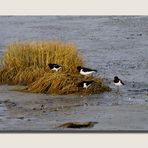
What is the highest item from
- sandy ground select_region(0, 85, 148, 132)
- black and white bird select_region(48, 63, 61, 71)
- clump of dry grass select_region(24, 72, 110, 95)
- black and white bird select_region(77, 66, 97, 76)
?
black and white bird select_region(48, 63, 61, 71)

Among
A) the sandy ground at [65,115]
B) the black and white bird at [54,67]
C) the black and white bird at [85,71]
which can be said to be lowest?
the sandy ground at [65,115]

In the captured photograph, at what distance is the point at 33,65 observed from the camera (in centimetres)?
554

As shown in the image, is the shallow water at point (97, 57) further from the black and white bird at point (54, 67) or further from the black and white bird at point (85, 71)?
the black and white bird at point (54, 67)

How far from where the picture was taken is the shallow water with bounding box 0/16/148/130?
5.51m

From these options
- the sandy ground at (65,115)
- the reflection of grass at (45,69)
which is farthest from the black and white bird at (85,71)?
the sandy ground at (65,115)

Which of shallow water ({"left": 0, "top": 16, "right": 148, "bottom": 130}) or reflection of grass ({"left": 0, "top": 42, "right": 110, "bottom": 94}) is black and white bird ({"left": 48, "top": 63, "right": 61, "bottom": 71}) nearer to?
reflection of grass ({"left": 0, "top": 42, "right": 110, "bottom": 94})

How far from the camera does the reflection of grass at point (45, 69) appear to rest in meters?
5.52

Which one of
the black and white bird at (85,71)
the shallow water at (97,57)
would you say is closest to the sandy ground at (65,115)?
the shallow water at (97,57)

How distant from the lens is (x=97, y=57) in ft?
18.1

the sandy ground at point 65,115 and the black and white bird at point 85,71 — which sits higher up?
the black and white bird at point 85,71

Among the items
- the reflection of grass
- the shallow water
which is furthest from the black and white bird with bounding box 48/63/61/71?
the shallow water

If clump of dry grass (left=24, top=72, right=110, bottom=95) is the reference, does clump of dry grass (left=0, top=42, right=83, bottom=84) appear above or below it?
above

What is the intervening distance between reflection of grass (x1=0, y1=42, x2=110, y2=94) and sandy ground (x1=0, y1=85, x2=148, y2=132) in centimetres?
7

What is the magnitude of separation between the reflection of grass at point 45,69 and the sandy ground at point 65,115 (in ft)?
0.23
